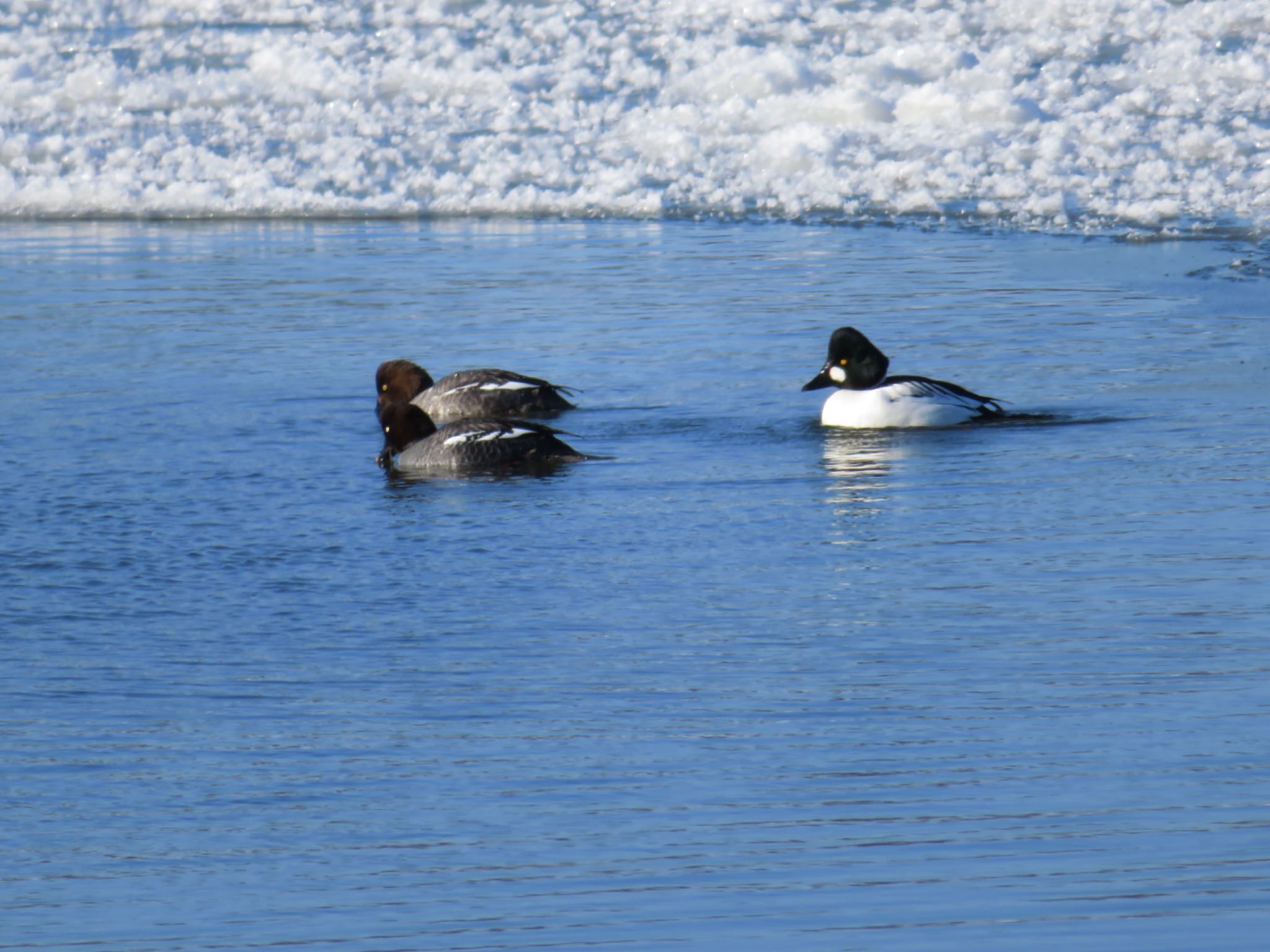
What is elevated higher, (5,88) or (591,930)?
(5,88)

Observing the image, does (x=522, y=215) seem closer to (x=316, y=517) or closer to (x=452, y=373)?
(x=452, y=373)

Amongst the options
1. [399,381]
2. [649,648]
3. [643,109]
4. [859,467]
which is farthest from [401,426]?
[643,109]

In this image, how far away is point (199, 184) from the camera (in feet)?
61.7

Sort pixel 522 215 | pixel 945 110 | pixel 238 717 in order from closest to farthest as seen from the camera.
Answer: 1. pixel 238 717
2. pixel 522 215
3. pixel 945 110

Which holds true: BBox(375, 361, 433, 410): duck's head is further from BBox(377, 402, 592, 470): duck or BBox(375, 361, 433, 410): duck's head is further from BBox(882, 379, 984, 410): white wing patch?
BBox(882, 379, 984, 410): white wing patch

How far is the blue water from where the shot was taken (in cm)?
461

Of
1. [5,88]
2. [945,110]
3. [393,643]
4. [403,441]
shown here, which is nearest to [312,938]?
[393,643]

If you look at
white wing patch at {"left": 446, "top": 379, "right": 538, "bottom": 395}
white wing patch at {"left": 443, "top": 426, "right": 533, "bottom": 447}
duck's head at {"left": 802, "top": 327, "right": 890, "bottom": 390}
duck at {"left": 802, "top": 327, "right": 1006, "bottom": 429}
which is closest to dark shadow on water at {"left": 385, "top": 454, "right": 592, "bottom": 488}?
white wing patch at {"left": 443, "top": 426, "right": 533, "bottom": 447}

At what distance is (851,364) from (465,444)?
Answer: 1976 millimetres

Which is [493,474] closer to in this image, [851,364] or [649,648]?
[851,364]

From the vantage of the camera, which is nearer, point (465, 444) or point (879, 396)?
point (465, 444)

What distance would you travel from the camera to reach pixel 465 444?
9.65m

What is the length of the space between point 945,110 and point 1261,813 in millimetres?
15482

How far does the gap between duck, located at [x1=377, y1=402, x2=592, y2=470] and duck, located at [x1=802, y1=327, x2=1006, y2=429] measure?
1435 millimetres
